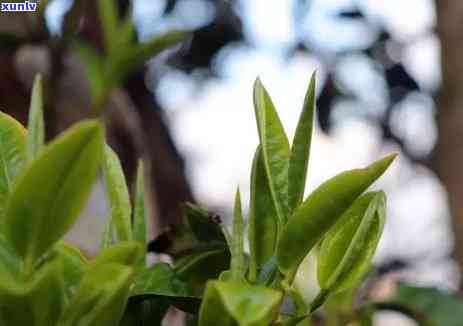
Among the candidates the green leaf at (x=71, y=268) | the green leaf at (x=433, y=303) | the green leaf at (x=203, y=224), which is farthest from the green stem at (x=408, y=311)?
the green leaf at (x=71, y=268)

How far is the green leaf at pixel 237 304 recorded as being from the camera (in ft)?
0.67

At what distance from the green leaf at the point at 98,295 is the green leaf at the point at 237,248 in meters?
0.04

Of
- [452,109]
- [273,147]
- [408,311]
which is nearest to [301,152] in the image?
[273,147]

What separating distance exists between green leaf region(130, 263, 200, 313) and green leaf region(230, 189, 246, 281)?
3cm

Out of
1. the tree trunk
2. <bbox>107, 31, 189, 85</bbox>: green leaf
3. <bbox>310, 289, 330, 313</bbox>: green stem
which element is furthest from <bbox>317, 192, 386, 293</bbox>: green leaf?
the tree trunk

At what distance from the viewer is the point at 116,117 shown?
1223 mm

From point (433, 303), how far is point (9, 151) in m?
0.50

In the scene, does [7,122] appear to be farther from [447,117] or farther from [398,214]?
[398,214]

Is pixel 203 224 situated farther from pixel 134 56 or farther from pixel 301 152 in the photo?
pixel 134 56

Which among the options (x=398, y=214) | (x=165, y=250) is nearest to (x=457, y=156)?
(x=165, y=250)

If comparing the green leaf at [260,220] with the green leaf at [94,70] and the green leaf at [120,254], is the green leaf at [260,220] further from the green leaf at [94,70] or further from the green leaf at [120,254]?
the green leaf at [94,70]

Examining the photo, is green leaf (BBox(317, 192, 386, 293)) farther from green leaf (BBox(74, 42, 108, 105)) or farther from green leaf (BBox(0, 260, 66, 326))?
green leaf (BBox(74, 42, 108, 105))

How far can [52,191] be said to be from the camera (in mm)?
213

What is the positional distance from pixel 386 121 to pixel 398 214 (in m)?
1.04
